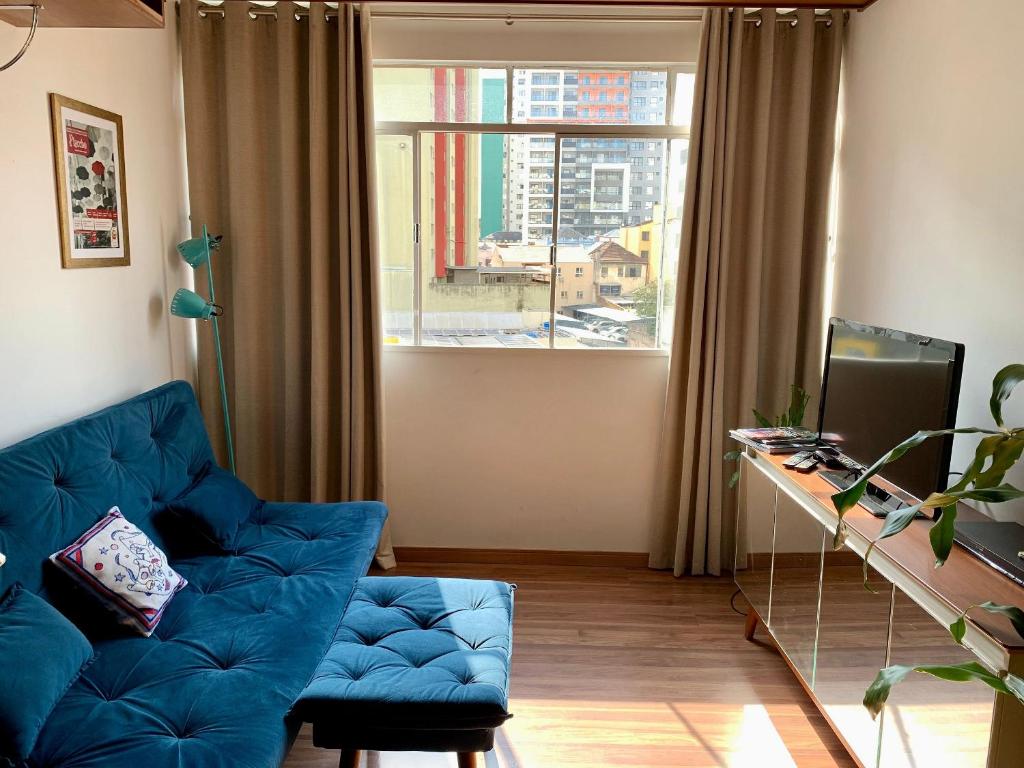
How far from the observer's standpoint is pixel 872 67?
321 cm

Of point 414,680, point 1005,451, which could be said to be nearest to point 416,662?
point 414,680

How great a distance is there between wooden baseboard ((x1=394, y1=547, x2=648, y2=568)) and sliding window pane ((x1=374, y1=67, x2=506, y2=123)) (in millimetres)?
1964

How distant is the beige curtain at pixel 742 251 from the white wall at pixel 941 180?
149mm

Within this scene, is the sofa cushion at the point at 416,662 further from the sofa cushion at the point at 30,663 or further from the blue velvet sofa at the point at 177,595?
the sofa cushion at the point at 30,663

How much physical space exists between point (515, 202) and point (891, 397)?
74.1 inches

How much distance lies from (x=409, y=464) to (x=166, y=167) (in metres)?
1.64

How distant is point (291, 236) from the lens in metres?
3.52

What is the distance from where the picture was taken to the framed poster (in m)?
2.57

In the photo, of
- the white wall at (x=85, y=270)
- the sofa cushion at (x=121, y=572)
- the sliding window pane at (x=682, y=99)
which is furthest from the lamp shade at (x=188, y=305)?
the sliding window pane at (x=682, y=99)

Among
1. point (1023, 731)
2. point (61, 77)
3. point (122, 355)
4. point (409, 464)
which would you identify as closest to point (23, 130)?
point (61, 77)

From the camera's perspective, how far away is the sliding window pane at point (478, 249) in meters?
3.62

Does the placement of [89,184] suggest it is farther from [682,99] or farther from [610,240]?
[682,99]

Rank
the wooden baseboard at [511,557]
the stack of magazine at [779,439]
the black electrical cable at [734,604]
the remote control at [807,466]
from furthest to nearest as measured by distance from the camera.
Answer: the wooden baseboard at [511,557], the black electrical cable at [734,604], the stack of magazine at [779,439], the remote control at [807,466]

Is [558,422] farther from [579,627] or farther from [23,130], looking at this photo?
[23,130]
